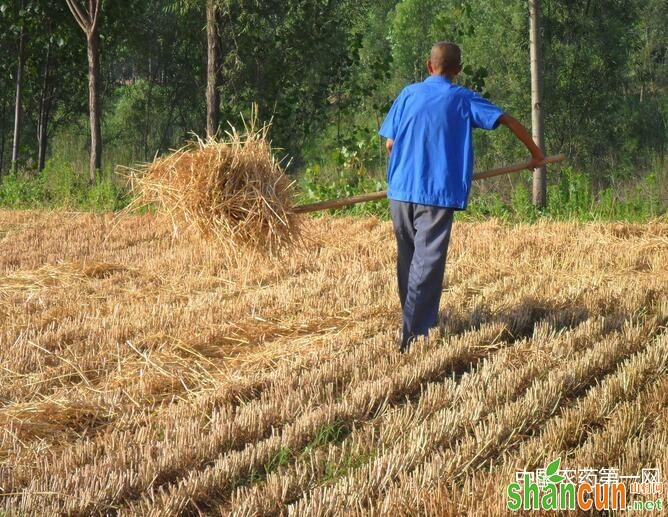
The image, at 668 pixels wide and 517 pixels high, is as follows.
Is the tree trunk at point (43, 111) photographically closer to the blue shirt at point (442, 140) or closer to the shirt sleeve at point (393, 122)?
the shirt sleeve at point (393, 122)

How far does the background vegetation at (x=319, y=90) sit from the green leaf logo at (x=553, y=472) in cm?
716

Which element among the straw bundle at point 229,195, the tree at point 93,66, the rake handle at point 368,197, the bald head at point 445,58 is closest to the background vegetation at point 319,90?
the tree at point 93,66

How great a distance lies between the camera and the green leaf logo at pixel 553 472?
3493mm

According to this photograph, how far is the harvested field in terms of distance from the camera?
3.57 metres

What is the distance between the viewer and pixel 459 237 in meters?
9.48

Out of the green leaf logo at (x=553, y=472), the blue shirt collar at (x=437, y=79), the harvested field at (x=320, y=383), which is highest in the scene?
the blue shirt collar at (x=437, y=79)

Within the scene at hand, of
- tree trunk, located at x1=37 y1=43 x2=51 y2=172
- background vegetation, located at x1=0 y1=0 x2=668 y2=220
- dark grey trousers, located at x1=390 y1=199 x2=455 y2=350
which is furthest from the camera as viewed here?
tree trunk, located at x1=37 y1=43 x2=51 y2=172

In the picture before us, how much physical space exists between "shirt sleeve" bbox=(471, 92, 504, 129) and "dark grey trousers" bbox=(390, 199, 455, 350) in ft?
1.75

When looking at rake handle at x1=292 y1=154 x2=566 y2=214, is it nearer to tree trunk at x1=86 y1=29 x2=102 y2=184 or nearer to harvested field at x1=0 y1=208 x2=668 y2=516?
harvested field at x1=0 y1=208 x2=668 y2=516

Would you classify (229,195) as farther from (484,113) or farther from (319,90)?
(319,90)

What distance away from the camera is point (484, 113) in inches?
212

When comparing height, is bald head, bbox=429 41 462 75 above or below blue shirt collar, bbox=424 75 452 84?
above

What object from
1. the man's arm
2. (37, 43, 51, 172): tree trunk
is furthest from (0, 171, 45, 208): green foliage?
the man's arm

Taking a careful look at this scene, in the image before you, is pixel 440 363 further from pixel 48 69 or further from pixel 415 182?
pixel 48 69
